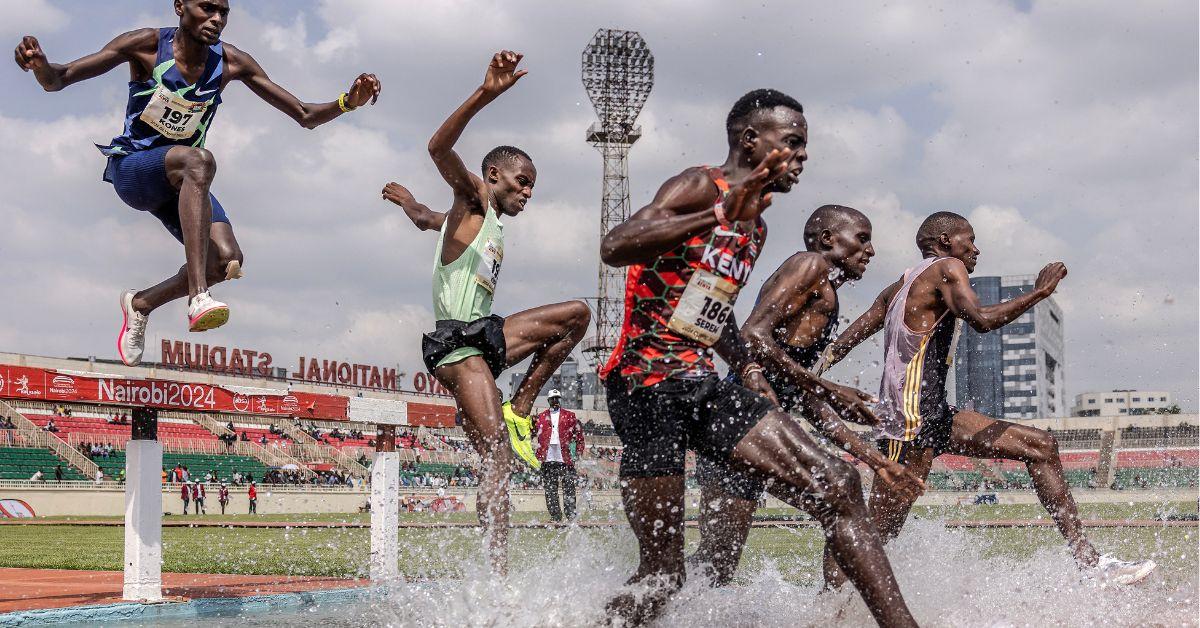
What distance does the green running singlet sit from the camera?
207 inches

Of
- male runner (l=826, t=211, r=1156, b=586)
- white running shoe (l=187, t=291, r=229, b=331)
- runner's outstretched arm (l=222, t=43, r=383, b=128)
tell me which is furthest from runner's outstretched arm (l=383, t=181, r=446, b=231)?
male runner (l=826, t=211, r=1156, b=586)

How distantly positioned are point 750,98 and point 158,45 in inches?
123

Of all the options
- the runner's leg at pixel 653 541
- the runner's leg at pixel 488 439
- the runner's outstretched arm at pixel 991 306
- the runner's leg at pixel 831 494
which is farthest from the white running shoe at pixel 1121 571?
the runner's leg at pixel 488 439

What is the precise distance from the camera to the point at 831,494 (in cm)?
363

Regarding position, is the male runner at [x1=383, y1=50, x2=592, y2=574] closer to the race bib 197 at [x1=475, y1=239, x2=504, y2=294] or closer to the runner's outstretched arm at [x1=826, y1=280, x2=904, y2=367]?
the race bib 197 at [x1=475, y1=239, x2=504, y2=294]

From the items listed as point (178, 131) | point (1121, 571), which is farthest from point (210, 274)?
point (1121, 571)

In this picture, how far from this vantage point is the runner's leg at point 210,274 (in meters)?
5.79

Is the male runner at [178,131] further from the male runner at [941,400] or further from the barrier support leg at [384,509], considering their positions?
the male runner at [941,400]

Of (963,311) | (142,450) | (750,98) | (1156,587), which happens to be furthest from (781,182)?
(142,450)

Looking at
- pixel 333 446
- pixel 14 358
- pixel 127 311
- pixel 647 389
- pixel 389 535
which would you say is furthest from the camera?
pixel 333 446

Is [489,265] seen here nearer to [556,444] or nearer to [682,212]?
[682,212]

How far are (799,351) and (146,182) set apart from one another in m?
3.41

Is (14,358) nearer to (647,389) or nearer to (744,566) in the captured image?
(744,566)

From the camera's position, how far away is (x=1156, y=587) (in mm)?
5598
